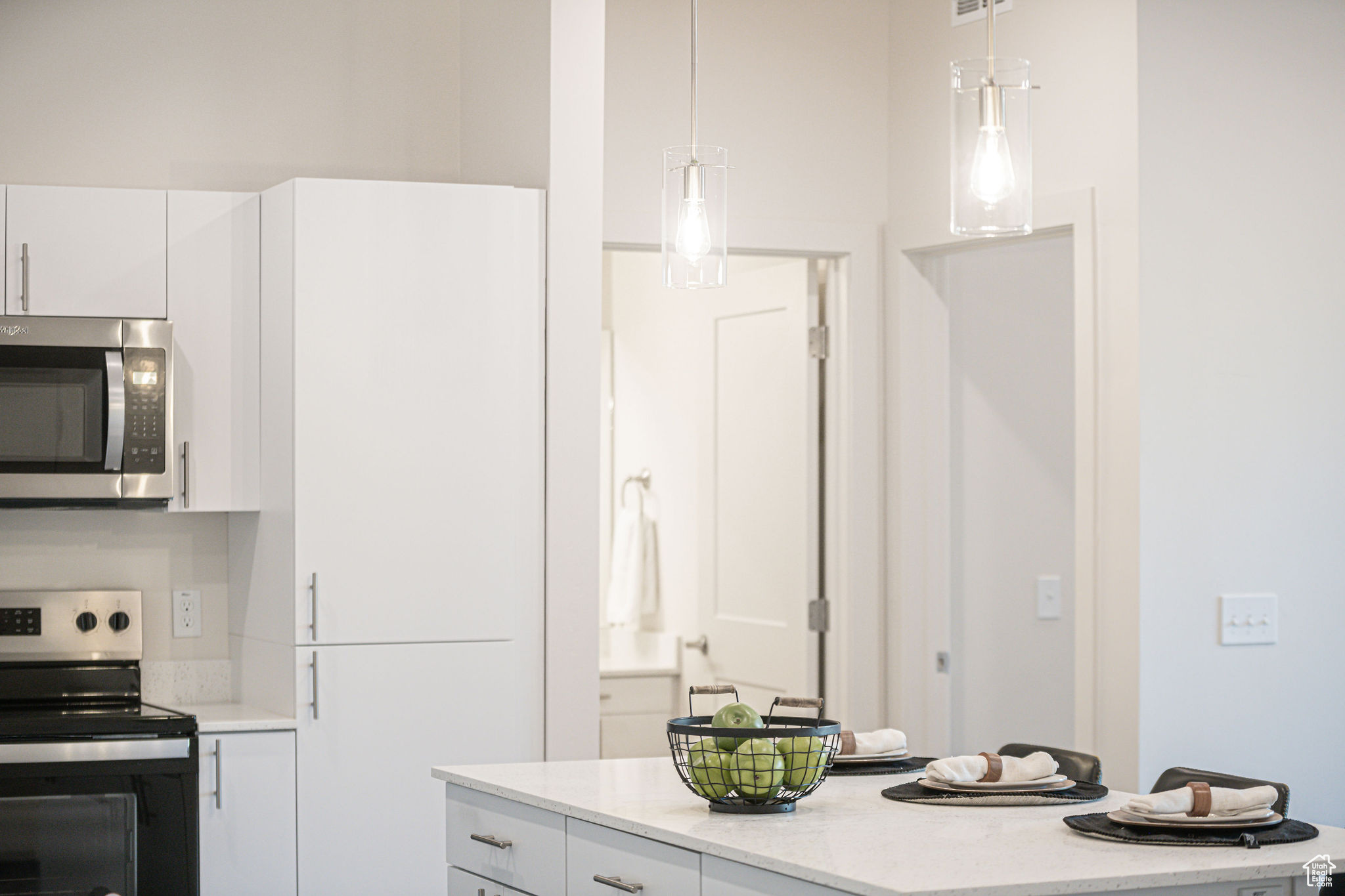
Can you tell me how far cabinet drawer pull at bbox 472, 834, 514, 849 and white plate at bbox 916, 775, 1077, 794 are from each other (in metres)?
0.69

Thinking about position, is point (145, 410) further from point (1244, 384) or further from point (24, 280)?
point (1244, 384)

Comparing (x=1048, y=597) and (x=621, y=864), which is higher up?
(x=1048, y=597)

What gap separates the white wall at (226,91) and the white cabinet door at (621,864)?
7.93 feet

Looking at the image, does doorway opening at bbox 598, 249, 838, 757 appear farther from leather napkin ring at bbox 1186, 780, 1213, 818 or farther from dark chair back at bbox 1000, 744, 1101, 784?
leather napkin ring at bbox 1186, 780, 1213, 818

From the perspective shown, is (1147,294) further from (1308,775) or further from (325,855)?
(325,855)

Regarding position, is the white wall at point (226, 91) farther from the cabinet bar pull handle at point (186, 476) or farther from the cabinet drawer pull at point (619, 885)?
the cabinet drawer pull at point (619, 885)

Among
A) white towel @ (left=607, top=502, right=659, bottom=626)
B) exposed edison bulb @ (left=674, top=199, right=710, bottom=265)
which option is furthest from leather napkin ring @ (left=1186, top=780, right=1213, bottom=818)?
white towel @ (left=607, top=502, right=659, bottom=626)

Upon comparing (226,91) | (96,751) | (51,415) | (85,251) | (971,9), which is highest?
(971,9)

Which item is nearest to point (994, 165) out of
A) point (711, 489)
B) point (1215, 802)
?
point (1215, 802)

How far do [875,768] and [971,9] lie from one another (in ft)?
8.03

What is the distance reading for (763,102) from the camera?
4305mm

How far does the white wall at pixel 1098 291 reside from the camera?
11.6 ft

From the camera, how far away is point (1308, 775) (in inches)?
142

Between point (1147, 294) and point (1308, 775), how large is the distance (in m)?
1.29
